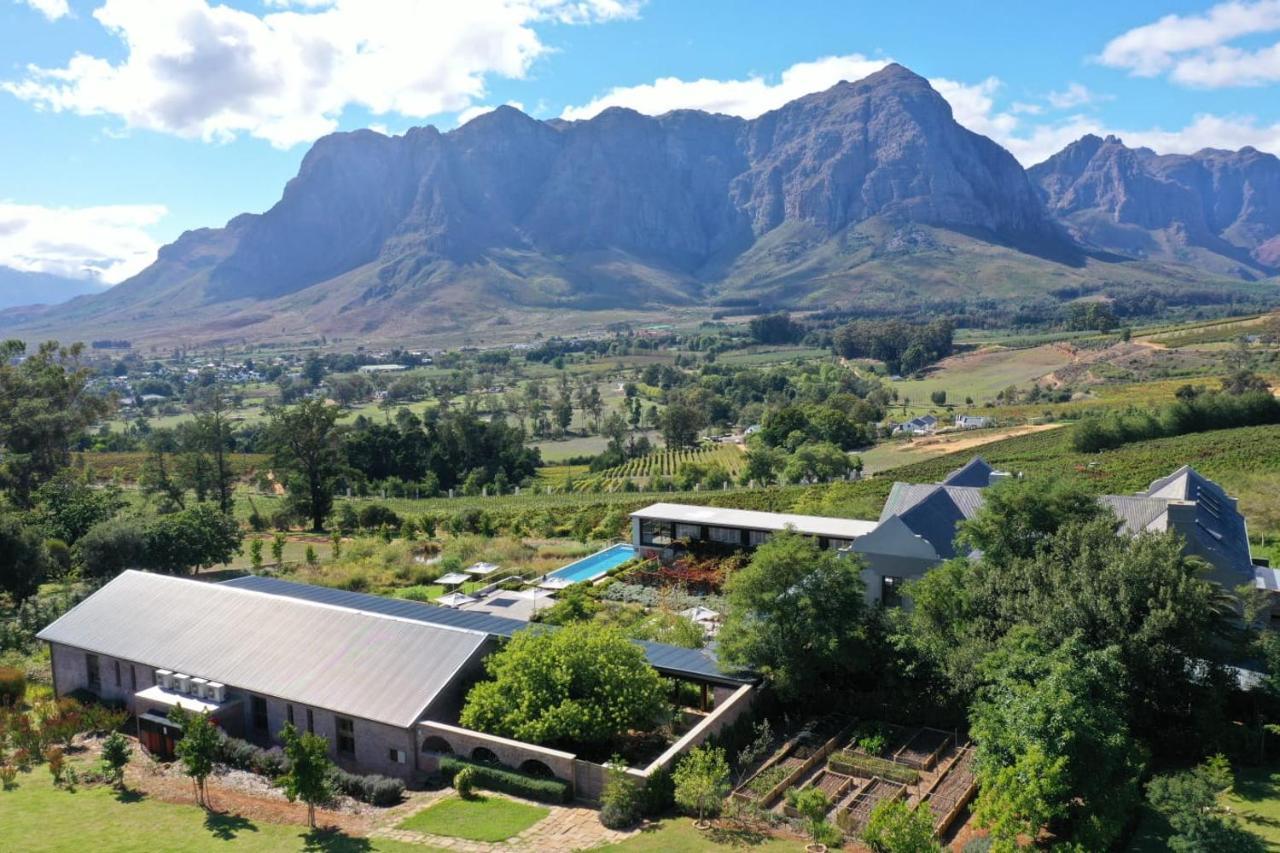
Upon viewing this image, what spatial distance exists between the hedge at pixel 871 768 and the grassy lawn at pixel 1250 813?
399 centimetres

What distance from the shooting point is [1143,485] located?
144 feet

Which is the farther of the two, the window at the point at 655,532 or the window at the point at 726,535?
the window at the point at 655,532

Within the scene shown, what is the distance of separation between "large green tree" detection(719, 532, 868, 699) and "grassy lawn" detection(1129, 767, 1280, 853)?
6649 mm

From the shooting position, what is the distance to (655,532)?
37250mm

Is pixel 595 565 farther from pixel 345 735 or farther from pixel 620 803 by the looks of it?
pixel 620 803

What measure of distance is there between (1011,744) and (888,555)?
1263 cm

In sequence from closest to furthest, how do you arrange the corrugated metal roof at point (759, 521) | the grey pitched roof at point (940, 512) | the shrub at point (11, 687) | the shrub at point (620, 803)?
the shrub at point (620, 803) → the shrub at point (11, 687) → the grey pitched roof at point (940, 512) → the corrugated metal roof at point (759, 521)

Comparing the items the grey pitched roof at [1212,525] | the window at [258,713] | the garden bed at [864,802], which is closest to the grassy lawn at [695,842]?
the garden bed at [864,802]

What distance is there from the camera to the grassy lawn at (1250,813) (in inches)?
604

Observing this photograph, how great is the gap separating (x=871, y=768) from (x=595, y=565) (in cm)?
1984

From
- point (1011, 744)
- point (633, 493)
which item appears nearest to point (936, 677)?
point (1011, 744)

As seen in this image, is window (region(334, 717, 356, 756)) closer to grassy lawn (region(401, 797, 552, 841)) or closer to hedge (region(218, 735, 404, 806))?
hedge (region(218, 735, 404, 806))

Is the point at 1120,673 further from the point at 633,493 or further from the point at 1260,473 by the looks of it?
the point at 633,493

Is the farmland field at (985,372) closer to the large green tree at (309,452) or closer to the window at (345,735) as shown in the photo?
the large green tree at (309,452)
